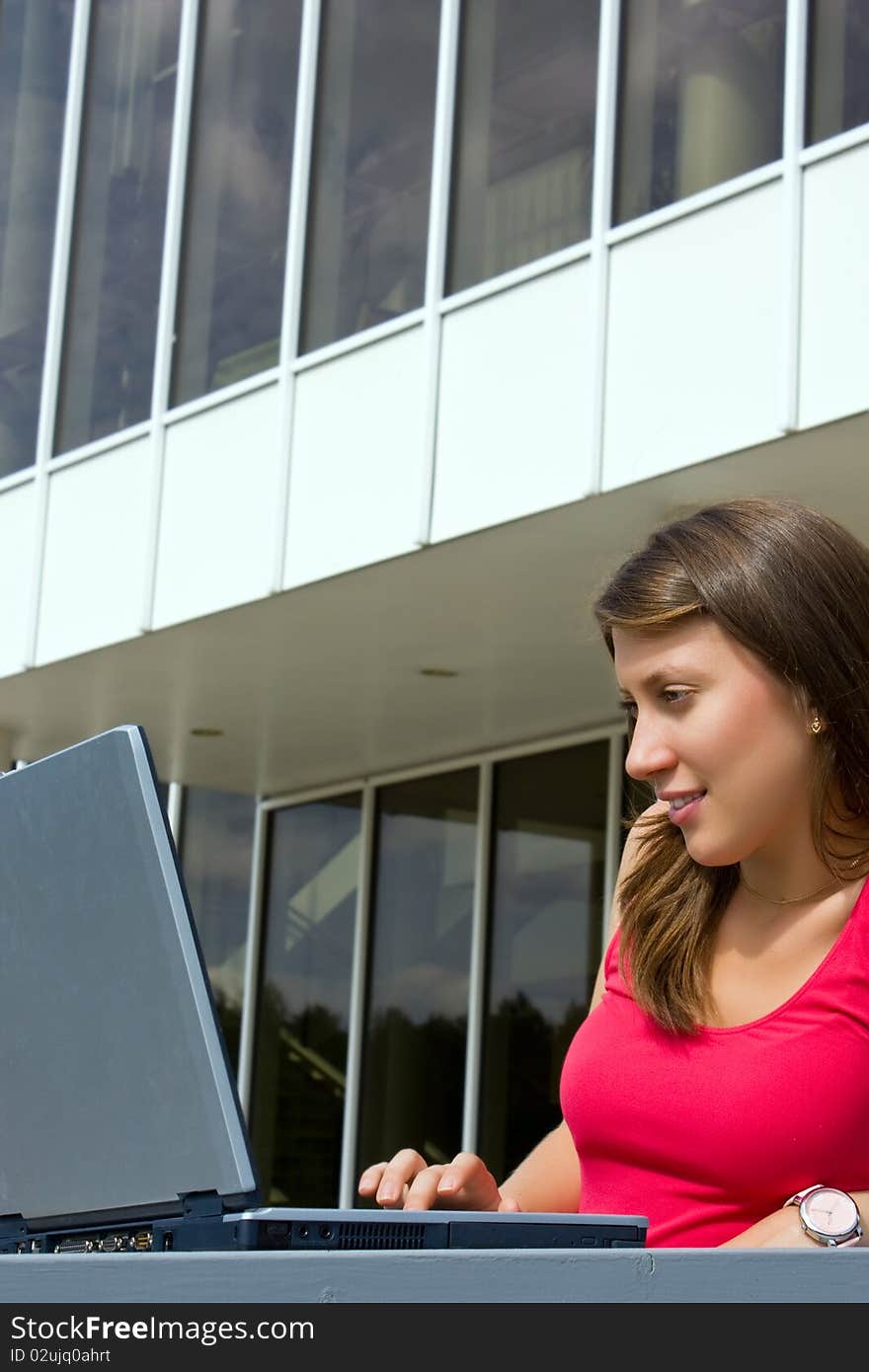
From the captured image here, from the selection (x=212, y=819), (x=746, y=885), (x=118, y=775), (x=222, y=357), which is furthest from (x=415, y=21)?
(x=118, y=775)

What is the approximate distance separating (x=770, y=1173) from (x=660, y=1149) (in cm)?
11

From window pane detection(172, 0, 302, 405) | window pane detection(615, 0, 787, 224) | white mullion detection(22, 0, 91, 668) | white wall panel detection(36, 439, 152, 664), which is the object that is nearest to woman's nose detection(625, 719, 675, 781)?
window pane detection(615, 0, 787, 224)

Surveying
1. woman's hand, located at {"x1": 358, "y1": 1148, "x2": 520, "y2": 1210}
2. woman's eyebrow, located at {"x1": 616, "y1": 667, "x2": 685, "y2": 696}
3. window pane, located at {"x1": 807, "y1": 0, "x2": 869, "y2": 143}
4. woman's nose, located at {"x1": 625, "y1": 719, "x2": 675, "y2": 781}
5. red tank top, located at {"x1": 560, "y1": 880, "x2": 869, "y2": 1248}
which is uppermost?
window pane, located at {"x1": 807, "y1": 0, "x2": 869, "y2": 143}

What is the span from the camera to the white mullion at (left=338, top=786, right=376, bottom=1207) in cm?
1087

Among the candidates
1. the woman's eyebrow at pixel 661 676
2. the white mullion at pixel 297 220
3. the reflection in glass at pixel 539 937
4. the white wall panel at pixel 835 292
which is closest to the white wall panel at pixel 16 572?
the white mullion at pixel 297 220

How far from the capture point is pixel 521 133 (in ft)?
24.2

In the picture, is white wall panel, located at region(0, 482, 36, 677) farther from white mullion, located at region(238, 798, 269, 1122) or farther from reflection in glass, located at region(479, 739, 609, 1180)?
white mullion, located at region(238, 798, 269, 1122)

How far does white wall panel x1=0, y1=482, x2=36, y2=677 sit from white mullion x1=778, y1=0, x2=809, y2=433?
15.4 feet

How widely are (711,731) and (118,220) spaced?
8504 millimetres

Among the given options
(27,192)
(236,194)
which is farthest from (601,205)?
(27,192)

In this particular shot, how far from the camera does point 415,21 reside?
26.0 feet

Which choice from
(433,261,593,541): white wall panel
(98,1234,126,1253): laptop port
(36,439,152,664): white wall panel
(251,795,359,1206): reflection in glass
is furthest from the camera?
(251,795,359,1206): reflection in glass

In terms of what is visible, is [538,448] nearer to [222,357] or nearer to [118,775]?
[222,357]
